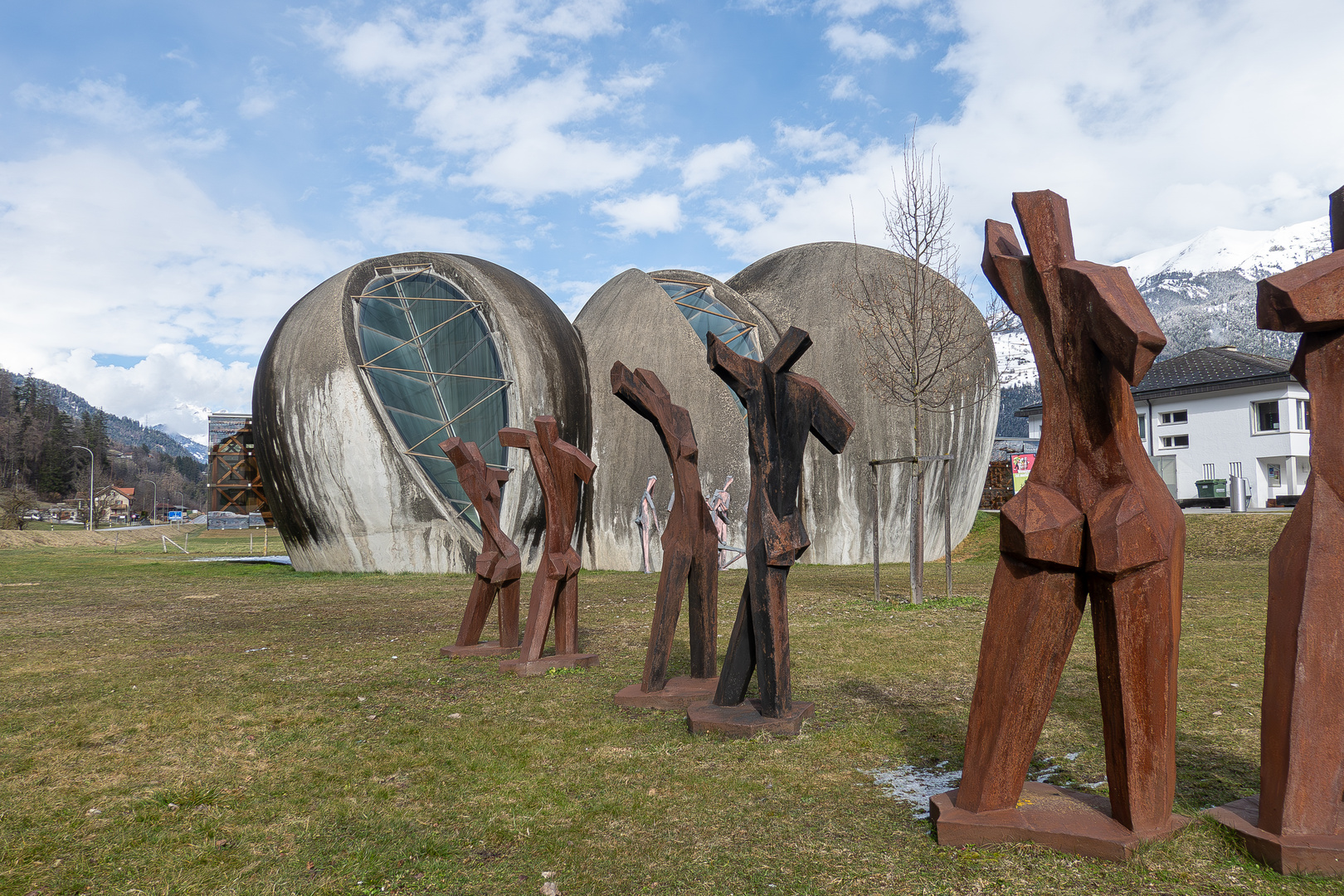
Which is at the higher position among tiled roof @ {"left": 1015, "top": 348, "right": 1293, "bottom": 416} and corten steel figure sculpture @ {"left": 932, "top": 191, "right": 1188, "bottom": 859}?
tiled roof @ {"left": 1015, "top": 348, "right": 1293, "bottom": 416}

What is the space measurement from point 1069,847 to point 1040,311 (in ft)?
7.40

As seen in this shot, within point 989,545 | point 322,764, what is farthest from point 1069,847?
point 989,545

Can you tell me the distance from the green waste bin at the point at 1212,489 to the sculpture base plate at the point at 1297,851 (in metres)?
35.3

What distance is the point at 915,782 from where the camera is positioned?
450 cm

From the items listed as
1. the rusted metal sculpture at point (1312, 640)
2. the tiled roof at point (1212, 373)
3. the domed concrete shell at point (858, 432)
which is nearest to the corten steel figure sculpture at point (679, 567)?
the rusted metal sculpture at point (1312, 640)

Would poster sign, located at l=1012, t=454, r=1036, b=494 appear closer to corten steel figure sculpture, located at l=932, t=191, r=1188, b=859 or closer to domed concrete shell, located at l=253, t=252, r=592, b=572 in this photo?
domed concrete shell, located at l=253, t=252, r=592, b=572

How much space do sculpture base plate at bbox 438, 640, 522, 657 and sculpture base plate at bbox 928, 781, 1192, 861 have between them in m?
5.70

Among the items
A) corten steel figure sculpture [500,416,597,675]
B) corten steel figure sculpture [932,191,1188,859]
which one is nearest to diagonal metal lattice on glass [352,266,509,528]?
corten steel figure sculpture [500,416,597,675]

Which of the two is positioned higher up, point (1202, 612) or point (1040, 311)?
point (1040, 311)

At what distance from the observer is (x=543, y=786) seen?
4590 mm

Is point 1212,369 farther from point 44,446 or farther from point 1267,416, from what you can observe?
point 44,446

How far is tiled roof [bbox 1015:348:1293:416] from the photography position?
35.2m

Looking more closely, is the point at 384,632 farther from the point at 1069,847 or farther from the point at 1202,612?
the point at 1202,612

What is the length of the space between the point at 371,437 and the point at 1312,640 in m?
17.3
